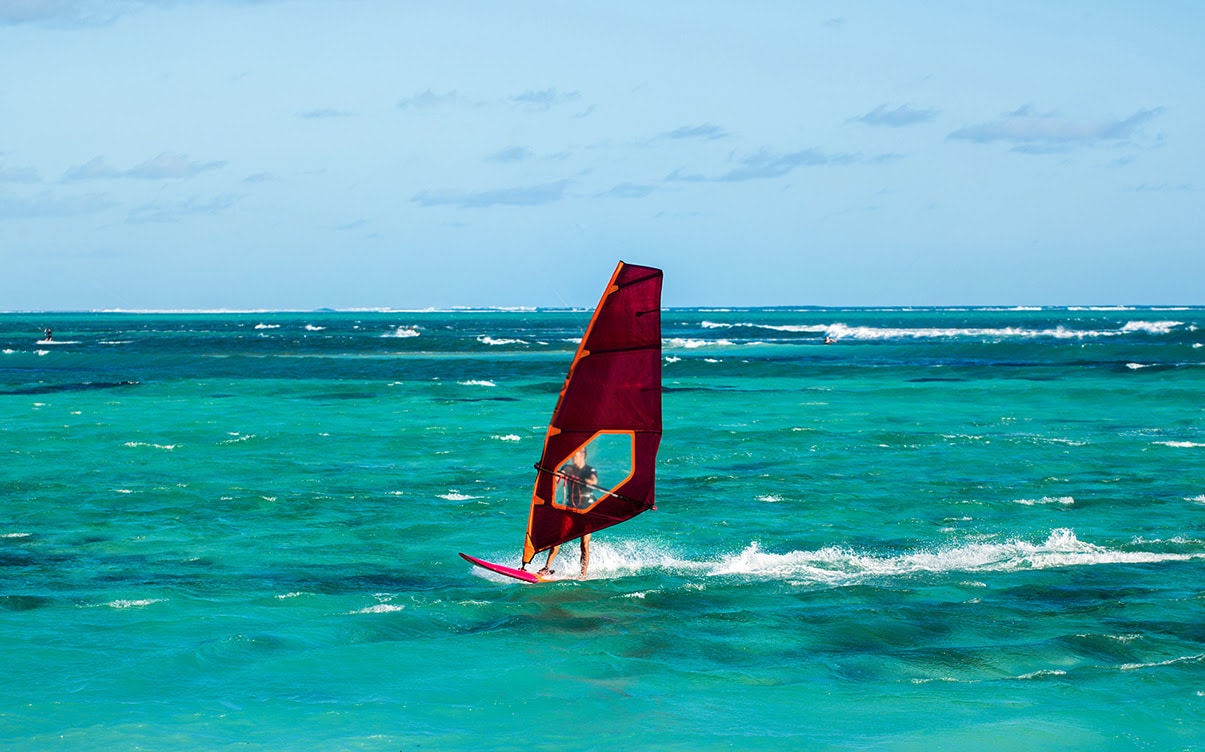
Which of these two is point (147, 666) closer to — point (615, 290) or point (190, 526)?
point (615, 290)

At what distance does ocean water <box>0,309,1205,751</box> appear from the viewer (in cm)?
1277

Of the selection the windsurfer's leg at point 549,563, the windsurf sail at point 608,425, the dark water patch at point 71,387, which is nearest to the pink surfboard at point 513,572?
the windsurfer's leg at point 549,563

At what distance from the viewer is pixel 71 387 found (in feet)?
200

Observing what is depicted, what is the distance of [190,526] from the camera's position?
75.6 ft

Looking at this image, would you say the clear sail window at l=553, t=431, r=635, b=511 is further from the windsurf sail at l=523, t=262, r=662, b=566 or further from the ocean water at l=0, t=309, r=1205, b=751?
the ocean water at l=0, t=309, r=1205, b=751

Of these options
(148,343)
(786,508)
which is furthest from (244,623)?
(148,343)

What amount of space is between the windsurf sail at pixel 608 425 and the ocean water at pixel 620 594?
138cm

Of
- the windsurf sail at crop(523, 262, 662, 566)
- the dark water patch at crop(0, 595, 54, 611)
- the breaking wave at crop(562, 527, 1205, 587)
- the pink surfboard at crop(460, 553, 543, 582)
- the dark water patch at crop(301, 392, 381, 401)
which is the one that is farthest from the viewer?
the dark water patch at crop(301, 392, 381, 401)

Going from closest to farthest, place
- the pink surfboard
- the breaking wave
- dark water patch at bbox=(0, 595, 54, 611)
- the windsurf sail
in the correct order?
1. the windsurf sail
2. dark water patch at bbox=(0, 595, 54, 611)
3. the pink surfboard
4. the breaking wave

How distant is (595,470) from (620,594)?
78.3 inches

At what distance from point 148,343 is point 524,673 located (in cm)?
11239

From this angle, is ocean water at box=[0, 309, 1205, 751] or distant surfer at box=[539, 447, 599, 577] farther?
distant surfer at box=[539, 447, 599, 577]

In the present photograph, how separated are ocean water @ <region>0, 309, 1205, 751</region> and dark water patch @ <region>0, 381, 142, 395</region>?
19097 mm

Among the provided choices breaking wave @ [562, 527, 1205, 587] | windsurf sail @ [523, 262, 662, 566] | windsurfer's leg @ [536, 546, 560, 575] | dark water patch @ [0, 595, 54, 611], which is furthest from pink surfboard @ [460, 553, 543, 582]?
dark water patch @ [0, 595, 54, 611]
